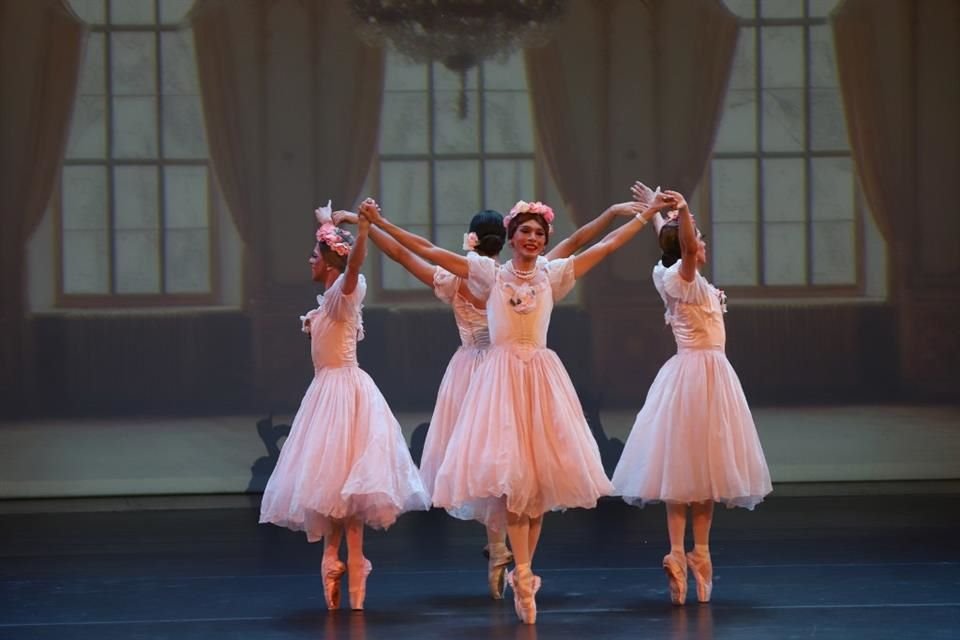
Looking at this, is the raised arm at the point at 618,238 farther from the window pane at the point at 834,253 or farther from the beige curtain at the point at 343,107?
the window pane at the point at 834,253

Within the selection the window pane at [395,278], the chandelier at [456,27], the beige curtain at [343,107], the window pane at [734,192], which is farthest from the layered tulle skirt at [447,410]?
the window pane at [734,192]

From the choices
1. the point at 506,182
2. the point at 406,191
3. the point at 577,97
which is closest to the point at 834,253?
the point at 577,97

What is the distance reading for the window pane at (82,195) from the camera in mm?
7719

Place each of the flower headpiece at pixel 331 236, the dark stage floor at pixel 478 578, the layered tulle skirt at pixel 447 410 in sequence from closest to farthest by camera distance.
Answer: the dark stage floor at pixel 478 578 < the flower headpiece at pixel 331 236 < the layered tulle skirt at pixel 447 410

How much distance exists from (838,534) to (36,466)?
4059 mm

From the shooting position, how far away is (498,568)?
4773 millimetres

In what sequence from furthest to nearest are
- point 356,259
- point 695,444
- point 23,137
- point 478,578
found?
point 23,137 < point 478,578 < point 695,444 < point 356,259

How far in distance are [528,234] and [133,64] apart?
13.0 ft

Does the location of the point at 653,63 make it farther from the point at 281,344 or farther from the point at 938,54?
the point at 281,344

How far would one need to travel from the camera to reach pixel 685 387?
470 cm

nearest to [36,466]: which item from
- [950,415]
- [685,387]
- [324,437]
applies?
[324,437]

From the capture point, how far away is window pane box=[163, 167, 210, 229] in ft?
25.4

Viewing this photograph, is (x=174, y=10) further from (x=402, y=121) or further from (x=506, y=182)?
(x=506, y=182)

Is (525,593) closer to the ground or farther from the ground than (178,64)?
closer to the ground
